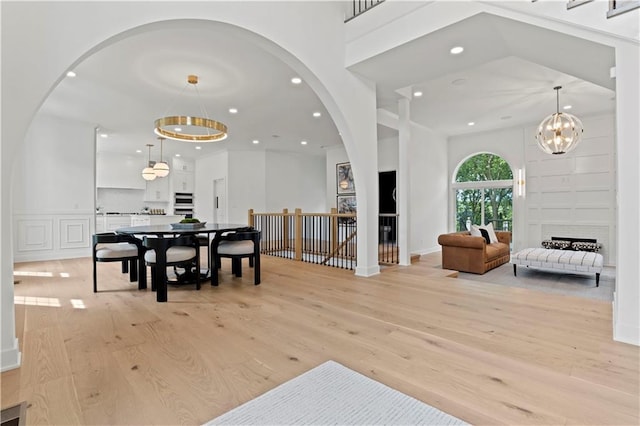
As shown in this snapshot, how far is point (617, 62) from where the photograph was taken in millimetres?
2195

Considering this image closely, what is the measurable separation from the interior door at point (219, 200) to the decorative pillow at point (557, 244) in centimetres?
843

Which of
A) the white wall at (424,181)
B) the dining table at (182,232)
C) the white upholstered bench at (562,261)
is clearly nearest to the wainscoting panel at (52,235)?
the dining table at (182,232)

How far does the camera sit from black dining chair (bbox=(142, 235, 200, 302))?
3.20m

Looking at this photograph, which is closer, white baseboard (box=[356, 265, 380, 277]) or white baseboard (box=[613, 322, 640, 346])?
white baseboard (box=[613, 322, 640, 346])

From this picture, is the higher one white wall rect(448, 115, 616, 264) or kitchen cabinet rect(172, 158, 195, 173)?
kitchen cabinet rect(172, 158, 195, 173)

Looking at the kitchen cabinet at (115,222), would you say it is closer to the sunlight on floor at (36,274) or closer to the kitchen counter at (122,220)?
the kitchen counter at (122,220)

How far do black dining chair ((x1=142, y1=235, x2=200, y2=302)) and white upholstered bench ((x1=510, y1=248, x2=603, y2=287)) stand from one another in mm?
5480

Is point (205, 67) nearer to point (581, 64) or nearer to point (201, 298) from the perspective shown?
A: point (201, 298)

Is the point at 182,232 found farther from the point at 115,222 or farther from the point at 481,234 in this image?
the point at 115,222

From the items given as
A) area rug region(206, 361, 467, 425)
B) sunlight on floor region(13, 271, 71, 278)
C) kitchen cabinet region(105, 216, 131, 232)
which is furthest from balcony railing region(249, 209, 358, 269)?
kitchen cabinet region(105, 216, 131, 232)

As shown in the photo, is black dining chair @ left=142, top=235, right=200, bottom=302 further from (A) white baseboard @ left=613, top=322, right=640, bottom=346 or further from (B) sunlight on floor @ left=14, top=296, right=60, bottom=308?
(A) white baseboard @ left=613, top=322, right=640, bottom=346

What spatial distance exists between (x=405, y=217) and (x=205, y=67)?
3747 millimetres

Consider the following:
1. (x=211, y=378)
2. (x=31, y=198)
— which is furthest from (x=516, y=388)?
(x=31, y=198)

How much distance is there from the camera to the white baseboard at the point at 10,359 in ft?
5.93
